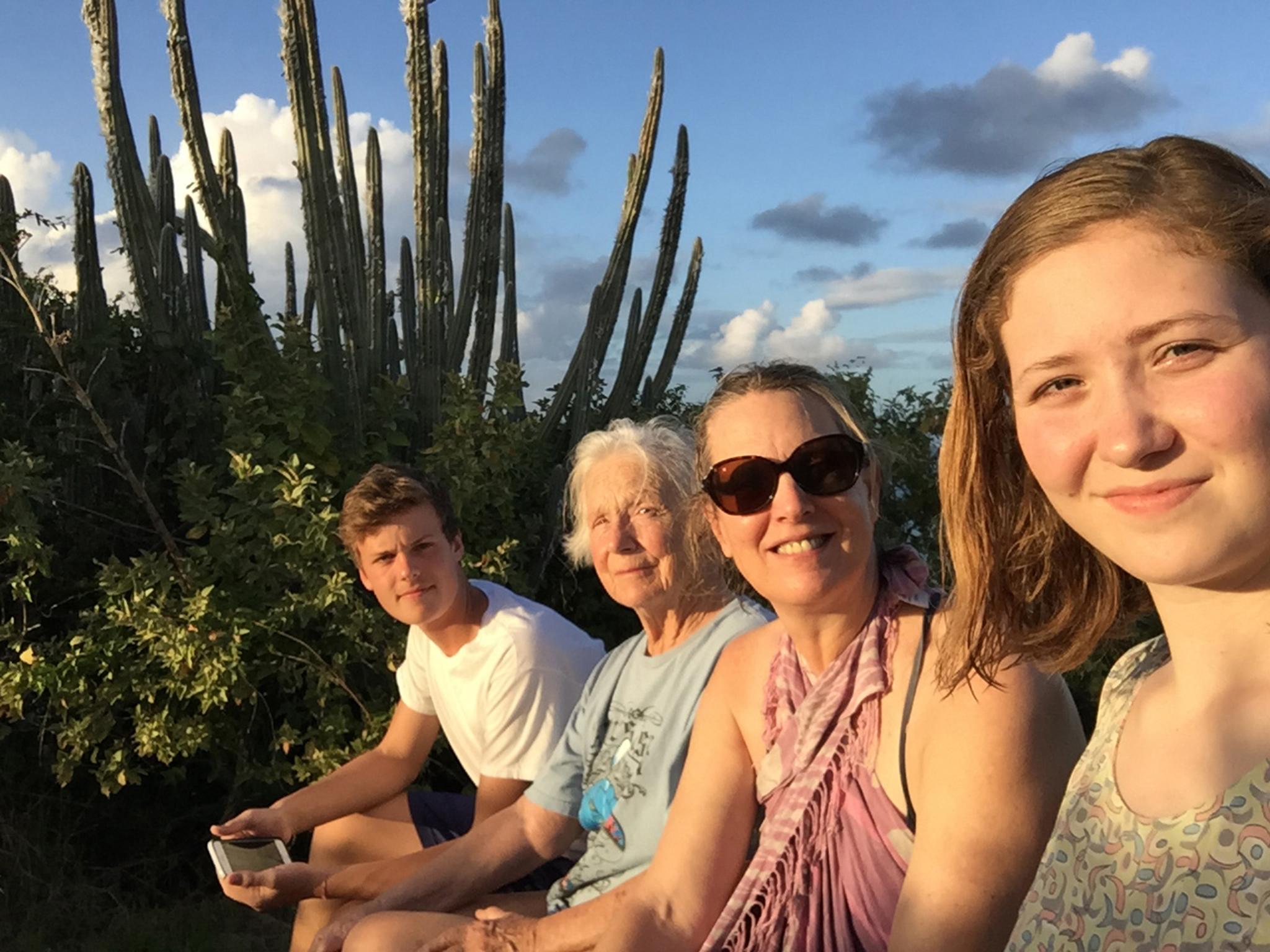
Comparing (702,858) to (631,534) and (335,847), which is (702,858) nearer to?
(631,534)

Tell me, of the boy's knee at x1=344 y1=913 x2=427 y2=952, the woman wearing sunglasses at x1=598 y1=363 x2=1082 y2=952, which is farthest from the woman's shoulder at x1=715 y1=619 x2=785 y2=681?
the boy's knee at x1=344 y1=913 x2=427 y2=952

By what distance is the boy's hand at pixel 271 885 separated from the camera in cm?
310

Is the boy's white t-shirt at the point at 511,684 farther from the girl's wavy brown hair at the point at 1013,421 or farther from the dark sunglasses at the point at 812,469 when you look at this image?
the girl's wavy brown hair at the point at 1013,421

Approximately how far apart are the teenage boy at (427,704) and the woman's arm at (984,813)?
164cm

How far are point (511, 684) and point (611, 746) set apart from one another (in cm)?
57

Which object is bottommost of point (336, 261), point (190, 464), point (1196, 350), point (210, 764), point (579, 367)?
point (210, 764)

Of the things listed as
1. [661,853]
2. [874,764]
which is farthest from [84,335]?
[874,764]

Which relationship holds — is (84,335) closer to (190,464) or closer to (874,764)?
(190,464)

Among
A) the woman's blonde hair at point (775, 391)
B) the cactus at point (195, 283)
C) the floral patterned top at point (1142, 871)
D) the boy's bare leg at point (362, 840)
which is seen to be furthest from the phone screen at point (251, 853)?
→ the cactus at point (195, 283)

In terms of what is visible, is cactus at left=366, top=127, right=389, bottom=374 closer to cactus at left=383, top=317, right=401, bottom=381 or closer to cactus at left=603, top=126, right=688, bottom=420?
cactus at left=383, top=317, right=401, bottom=381

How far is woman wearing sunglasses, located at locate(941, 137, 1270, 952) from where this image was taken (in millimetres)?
1050

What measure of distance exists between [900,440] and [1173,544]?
4.43m

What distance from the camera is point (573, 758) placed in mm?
2801

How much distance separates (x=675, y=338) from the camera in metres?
7.49
